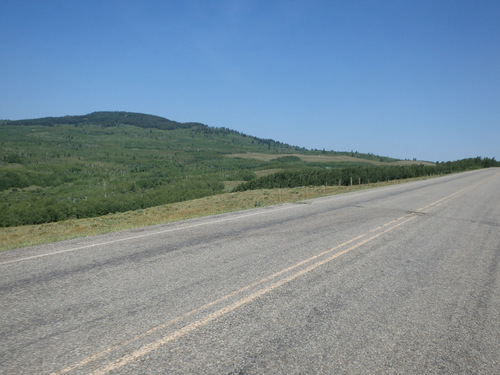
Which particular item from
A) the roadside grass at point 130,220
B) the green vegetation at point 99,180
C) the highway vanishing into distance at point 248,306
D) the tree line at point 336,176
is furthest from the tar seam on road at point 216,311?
the green vegetation at point 99,180

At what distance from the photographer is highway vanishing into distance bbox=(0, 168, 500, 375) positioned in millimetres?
3332

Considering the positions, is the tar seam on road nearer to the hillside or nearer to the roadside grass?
the roadside grass

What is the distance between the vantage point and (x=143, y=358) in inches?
127

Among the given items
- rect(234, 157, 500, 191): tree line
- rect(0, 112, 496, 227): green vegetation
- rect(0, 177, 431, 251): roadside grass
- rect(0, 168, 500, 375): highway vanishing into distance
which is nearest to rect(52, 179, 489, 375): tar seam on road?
rect(0, 168, 500, 375): highway vanishing into distance

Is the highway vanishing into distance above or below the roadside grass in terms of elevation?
above

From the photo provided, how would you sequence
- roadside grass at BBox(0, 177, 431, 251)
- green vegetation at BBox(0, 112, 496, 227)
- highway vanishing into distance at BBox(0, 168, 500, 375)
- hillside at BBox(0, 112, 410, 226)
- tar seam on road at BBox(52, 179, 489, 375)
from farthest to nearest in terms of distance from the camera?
1. hillside at BBox(0, 112, 410, 226)
2. green vegetation at BBox(0, 112, 496, 227)
3. roadside grass at BBox(0, 177, 431, 251)
4. highway vanishing into distance at BBox(0, 168, 500, 375)
5. tar seam on road at BBox(52, 179, 489, 375)

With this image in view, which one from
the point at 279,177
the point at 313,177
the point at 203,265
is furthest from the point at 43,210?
the point at 203,265

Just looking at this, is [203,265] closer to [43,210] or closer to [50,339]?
[50,339]

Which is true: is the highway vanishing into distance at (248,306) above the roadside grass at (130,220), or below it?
above

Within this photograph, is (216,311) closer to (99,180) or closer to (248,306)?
(248,306)

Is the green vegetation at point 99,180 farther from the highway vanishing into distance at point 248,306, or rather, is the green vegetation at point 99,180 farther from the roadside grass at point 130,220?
the highway vanishing into distance at point 248,306

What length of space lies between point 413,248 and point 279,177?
180 feet

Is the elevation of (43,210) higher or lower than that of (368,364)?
A: lower

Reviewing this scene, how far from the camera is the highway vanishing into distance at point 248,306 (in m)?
3.33
